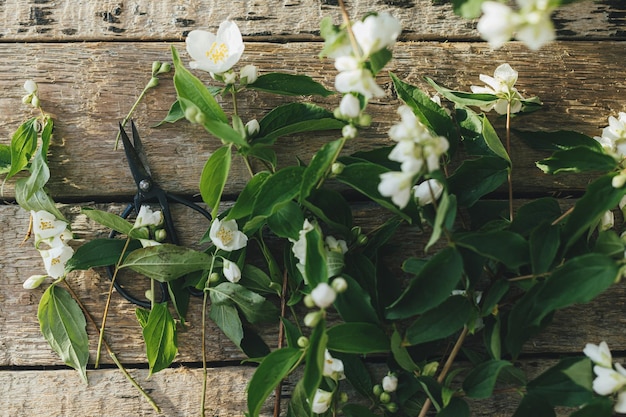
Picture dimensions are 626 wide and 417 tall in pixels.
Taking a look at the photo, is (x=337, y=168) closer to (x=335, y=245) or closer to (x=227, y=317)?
(x=335, y=245)

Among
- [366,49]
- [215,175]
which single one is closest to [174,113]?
[215,175]

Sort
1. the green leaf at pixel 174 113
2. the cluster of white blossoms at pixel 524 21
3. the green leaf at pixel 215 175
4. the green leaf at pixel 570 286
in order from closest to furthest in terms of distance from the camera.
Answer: the cluster of white blossoms at pixel 524 21, the green leaf at pixel 570 286, the green leaf at pixel 215 175, the green leaf at pixel 174 113

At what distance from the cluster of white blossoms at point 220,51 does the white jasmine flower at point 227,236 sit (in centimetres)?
21

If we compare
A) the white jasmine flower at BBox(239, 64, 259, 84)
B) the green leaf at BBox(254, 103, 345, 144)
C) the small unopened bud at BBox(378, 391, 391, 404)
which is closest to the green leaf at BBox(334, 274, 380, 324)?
the small unopened bud at BBox(378, 391, 391, 404)

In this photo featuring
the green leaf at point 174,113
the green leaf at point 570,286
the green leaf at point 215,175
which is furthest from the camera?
the green leaf at point 174,113

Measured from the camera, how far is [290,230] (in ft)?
3.08

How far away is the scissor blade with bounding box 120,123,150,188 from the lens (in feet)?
3.37

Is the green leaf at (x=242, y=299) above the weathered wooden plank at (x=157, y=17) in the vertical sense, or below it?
below

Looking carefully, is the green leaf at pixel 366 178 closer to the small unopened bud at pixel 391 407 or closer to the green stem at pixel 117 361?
the small unopened bud at pixel 391 407

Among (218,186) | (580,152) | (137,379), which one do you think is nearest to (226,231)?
(218,186)

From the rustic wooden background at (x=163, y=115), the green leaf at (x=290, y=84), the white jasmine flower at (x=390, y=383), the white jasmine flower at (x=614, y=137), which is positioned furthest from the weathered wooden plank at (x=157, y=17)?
the white jasmine flower at (x=390, y=383)

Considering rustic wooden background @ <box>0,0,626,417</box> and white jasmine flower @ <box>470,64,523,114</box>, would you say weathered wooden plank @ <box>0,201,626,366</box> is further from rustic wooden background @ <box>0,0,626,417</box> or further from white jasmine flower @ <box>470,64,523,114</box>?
white jasmine flower @ <box>470,64,523,114</box>

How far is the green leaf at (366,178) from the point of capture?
2.99 feet

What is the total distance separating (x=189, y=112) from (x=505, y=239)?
0.44 m
